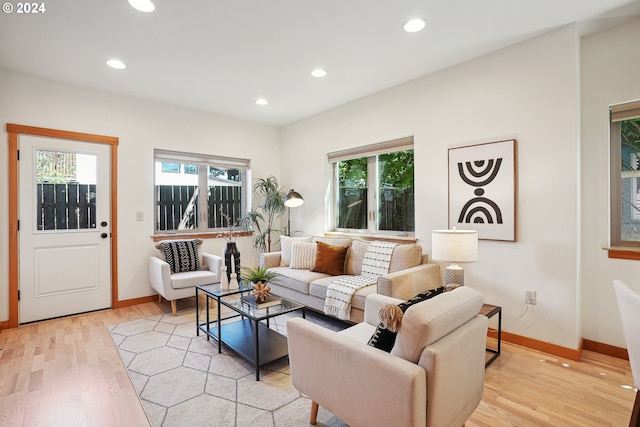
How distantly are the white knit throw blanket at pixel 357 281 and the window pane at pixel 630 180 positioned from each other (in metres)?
1.91

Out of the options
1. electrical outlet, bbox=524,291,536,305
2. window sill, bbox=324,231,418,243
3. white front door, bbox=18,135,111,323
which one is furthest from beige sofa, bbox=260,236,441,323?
white front door, bbox=18,135,111,323

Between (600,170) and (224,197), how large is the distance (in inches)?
178

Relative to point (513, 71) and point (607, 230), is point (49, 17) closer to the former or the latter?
point (513, 71)

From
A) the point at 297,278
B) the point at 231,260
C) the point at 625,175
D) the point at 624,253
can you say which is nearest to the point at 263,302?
the point at 231,260

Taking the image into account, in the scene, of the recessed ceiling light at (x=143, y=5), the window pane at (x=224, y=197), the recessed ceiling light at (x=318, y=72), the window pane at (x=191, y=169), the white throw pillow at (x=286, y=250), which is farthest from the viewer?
the window pane at (x=224, y=197)

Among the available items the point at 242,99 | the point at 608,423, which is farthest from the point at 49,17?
the point at 608,423

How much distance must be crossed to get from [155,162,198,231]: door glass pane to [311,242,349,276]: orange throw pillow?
211 cm

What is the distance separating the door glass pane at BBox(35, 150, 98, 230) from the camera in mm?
3514

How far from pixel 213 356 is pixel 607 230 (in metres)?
3.41

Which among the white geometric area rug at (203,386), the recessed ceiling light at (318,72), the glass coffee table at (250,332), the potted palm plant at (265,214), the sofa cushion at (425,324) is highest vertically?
the recessed ceiling light at (318,72)

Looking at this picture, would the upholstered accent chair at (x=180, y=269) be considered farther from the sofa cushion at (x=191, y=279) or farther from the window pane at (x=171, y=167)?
the window pane at (x=171, y=167)

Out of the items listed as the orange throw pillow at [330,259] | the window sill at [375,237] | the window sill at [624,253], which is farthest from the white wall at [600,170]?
the orange throw pillow at [330,259]

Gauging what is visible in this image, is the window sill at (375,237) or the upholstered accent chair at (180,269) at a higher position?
the window sill at (375,237)

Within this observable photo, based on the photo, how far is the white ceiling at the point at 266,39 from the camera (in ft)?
7.51
